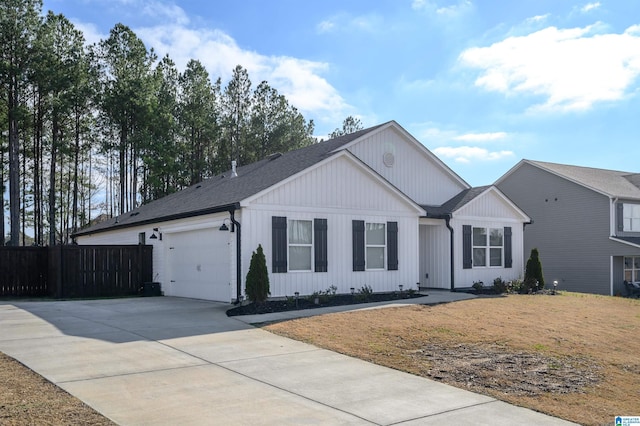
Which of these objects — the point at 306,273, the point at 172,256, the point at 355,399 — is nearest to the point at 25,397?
the point at 355,399

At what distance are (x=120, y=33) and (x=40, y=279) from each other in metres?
21.8

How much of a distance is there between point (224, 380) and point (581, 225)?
86.3 feet

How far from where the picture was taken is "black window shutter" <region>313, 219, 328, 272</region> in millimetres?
16391

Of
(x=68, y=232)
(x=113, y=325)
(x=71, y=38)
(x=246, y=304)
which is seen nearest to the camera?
(x=113, y=325)

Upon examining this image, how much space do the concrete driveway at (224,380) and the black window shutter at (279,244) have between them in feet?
12.5

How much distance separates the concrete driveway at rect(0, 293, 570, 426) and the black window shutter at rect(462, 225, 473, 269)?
10.9 meters

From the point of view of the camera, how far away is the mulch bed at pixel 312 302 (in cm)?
1369

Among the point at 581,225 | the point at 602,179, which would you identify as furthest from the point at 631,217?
the point at 602,179

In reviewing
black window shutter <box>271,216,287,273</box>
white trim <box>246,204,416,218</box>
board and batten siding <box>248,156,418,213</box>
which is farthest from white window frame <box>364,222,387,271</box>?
black window shutter <box>271,216,287,273</box>

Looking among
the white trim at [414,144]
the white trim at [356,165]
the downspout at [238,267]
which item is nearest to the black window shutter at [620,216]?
the white trim at [414,144]

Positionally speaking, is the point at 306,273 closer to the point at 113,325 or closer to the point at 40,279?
the point at 113,325

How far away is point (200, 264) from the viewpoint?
17422mm

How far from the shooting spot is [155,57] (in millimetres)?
39562

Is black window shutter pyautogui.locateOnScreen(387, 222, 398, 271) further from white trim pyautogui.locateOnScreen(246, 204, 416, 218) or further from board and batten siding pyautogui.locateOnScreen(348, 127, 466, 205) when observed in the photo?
board and batten siding pyautogui.locateOnScreen(348, 127, 466, 205)
